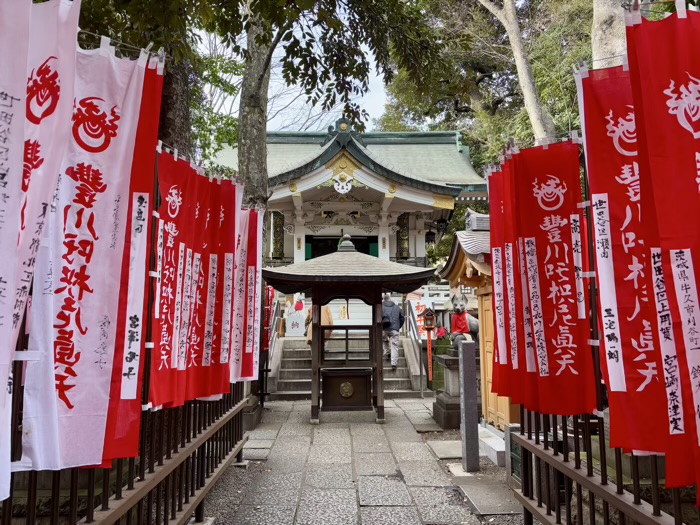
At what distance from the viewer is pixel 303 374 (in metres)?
11.6

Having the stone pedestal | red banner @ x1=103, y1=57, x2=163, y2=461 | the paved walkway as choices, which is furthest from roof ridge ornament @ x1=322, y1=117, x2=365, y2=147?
red banner @ x1=103, y1=57, x2=163, y2=461

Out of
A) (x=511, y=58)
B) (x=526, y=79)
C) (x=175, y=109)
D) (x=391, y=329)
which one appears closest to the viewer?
(x=175, y=109)

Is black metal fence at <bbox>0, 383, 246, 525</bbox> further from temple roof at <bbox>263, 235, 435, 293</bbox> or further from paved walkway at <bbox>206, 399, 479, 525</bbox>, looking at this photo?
temple roof at <bbox>263, 235, 435, 293</bbox>

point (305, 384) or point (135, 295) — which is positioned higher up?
point (135, 295)

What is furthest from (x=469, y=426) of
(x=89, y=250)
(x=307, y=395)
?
(x=307, y=395)

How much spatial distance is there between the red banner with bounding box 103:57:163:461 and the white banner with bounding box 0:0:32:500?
0.73 metres

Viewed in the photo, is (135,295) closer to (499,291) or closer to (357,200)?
(499,291)

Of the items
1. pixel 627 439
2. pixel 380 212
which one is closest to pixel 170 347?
pixel 627 439

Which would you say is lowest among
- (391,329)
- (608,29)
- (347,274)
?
(391,329)

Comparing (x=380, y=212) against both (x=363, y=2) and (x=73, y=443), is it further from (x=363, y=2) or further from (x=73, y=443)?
(x=73, y=443)

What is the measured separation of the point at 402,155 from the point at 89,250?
20.9 metres

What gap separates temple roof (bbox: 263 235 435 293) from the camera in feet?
27.5

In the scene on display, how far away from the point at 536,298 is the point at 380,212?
14.1 m

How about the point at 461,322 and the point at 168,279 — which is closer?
the point at 168,279
